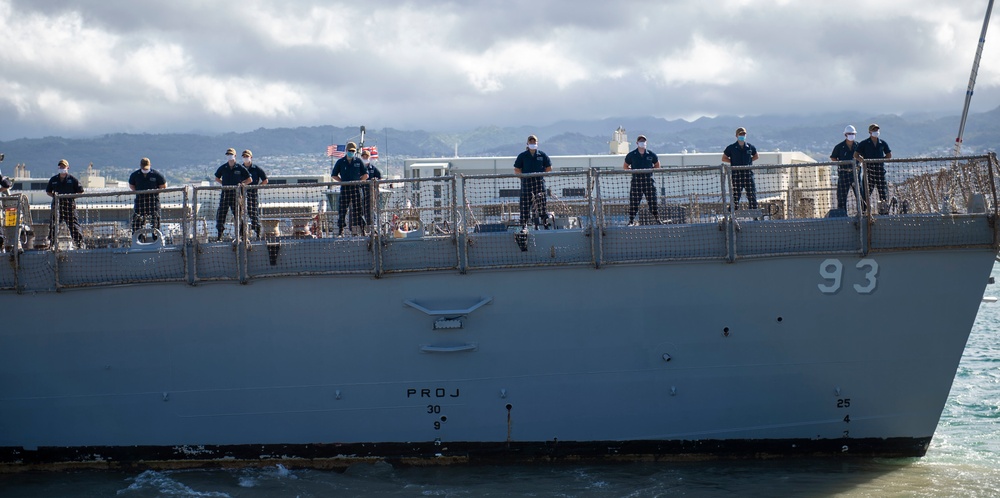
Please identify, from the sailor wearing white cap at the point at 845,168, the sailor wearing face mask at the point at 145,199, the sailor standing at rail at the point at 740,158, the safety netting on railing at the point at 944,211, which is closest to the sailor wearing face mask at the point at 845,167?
the sailor wearing white cap at the point at 845,168

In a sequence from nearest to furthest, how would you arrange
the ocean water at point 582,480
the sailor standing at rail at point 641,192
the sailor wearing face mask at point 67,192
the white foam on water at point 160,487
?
the ocean water at point 582,480, the white foam on water at point 160,487, the sailor standing at rail at point 641,192, the sailor wearing face mask at point 67,192

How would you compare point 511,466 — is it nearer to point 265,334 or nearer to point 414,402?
point 414,402

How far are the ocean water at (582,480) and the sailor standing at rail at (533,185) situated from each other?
3358mm

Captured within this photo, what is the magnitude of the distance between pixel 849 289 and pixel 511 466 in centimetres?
496

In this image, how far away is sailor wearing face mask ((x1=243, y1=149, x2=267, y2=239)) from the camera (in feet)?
45.5

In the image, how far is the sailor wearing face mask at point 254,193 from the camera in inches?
546

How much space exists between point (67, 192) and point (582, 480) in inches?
339

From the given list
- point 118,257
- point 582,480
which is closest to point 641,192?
point 582,480

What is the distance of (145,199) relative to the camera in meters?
14.2

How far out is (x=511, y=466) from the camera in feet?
43.5

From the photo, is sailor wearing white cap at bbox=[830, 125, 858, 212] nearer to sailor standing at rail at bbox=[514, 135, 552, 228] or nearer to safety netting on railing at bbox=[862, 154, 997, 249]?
safety netting on railing at bbox=[862, 154, 997, 249]

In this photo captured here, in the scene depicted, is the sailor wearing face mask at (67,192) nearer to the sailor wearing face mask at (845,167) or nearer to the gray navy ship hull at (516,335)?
the gray navy ship hull at (516,335)

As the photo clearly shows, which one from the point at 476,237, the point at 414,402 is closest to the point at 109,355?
the point at 414,402

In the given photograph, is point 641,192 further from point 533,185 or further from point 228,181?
point 228,181
